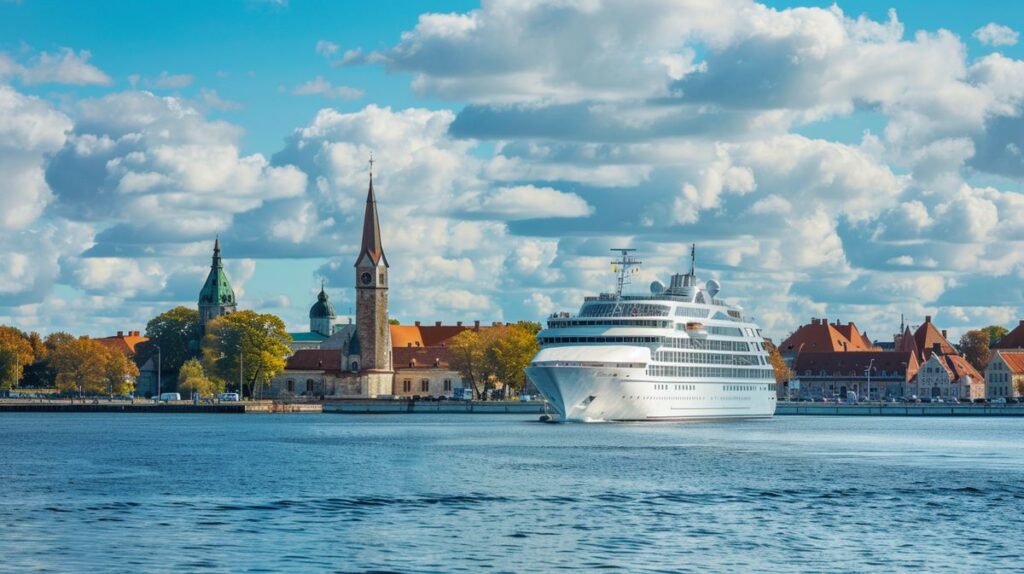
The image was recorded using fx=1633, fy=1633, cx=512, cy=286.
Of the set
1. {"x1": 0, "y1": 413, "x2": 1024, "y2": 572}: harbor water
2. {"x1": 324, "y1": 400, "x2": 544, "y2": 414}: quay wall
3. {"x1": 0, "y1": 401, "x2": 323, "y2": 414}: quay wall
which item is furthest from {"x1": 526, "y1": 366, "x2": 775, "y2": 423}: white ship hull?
{"x1": 0, "y1": 401, "x2": 323, "y2": 414}: quay wall

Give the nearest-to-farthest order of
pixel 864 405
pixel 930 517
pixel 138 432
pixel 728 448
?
pixel 930 517 → pixel 728 448 → pixel 138 432 → pixel 864 405

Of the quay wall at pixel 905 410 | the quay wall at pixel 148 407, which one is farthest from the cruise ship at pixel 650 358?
the quay wall at pixel 148 407

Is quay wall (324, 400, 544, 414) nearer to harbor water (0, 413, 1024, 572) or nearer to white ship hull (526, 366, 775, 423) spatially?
white ship hull (526, 366, 775, 423)

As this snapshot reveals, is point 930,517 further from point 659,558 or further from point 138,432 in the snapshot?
point 138,432

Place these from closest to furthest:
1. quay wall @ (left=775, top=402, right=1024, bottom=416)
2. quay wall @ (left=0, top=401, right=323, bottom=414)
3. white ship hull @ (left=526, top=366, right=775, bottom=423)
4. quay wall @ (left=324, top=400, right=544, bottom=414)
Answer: white ship hull @ (left=526, top=366, right=775, bottom=423)
quay wall @ (left=0, top=401, right=323, bottom=414)
quay wall @ (left=324, top=400, right=544, bottom=414)
quay wall @ (left=775, top=402, right=1024, bottom=416)

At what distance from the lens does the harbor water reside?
4834cm

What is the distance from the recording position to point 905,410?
19612cm

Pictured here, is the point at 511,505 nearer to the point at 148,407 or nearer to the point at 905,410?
the point at 148,407

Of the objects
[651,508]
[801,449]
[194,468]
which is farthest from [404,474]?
[801,449]

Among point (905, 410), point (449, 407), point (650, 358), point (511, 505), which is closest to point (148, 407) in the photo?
point (449, 407)

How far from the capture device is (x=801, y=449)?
330ft

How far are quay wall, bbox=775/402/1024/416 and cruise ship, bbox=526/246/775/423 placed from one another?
1781 inches

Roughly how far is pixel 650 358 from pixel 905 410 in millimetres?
73216

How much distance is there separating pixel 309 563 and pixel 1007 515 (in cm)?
2733
